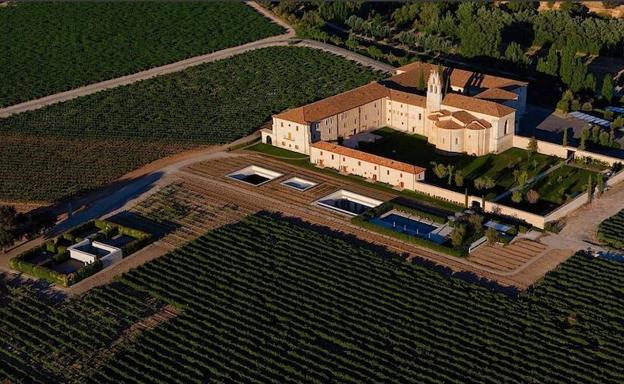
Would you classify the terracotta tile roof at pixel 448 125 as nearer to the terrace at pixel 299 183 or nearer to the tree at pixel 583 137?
the tree at pixel 583 137

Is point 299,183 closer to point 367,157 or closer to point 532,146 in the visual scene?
point 367,157

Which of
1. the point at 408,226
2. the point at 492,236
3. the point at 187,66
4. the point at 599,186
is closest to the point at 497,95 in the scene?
the point at 599,186

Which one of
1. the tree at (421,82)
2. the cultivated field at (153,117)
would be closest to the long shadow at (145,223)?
the cultivated field at (153,117)

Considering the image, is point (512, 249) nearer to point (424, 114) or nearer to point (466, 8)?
point (424, 114)

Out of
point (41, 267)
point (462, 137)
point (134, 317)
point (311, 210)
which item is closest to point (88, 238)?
point (41, 267)

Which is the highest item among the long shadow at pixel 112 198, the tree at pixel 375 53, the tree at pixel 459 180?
the tree at pixel 375 53

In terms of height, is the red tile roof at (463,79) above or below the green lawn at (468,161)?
above
